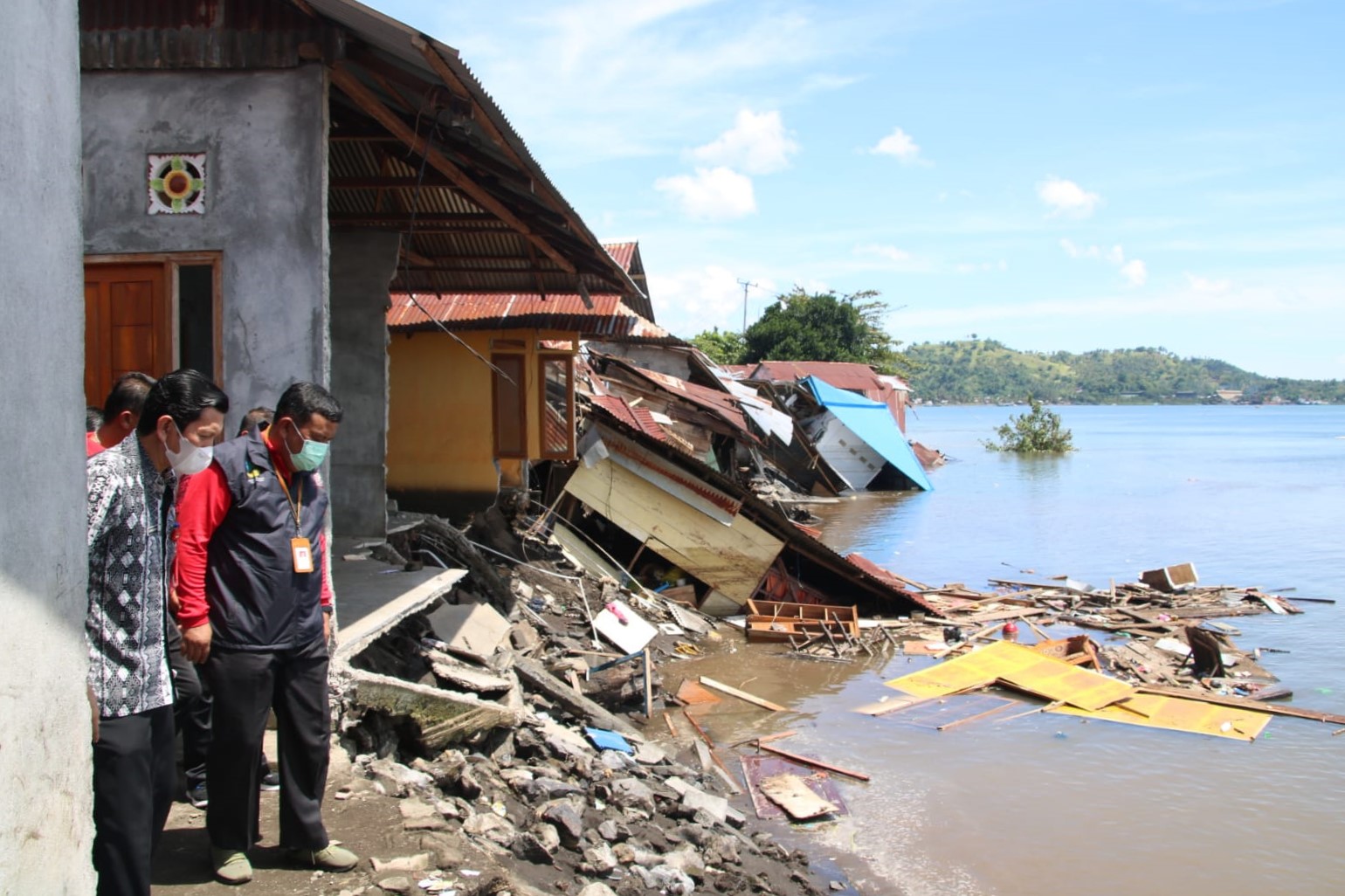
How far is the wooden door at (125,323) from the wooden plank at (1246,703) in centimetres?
1028

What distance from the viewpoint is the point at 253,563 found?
401 centimetres

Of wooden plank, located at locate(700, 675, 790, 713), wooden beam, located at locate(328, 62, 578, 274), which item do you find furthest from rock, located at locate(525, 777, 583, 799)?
wooden plank, located at locate(700, 675, 790, 713)

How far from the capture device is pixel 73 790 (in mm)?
2918

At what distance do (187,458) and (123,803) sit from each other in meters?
1.10

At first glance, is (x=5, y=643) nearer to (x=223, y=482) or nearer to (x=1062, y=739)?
(x=223, y=482)

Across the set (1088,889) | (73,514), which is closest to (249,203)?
(73,514)

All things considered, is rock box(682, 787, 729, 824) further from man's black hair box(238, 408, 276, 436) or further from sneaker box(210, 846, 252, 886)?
man's black hair box(238, 408, 276, 436)

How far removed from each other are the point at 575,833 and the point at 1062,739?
20.7 ft

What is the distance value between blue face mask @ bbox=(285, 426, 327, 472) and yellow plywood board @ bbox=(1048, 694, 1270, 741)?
358 inches

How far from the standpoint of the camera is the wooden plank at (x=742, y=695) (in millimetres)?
10859

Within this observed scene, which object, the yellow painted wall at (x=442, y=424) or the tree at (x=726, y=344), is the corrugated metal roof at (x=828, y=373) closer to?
the tree at (x=726, y=344)

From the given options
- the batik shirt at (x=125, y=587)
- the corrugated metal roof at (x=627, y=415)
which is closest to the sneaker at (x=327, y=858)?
the batik shirt at (x=125, y=587)

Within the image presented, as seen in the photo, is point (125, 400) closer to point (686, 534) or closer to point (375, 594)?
Result: point (375, 594)

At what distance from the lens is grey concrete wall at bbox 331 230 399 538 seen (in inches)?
378
